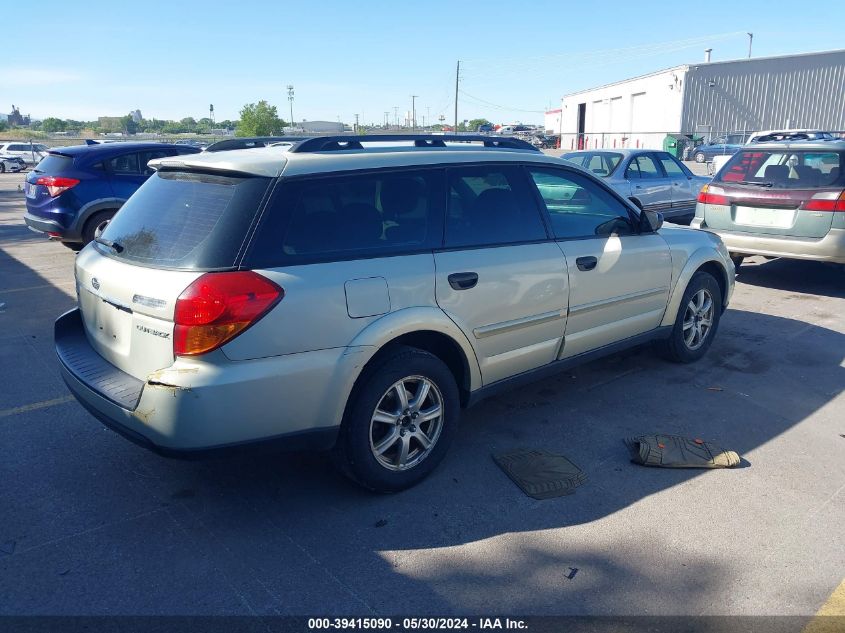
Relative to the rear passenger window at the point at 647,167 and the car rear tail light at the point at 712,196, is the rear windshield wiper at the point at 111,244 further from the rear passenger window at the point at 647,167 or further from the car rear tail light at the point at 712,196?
the rear passenger window at the point at 647,167

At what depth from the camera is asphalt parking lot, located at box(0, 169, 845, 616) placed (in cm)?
287

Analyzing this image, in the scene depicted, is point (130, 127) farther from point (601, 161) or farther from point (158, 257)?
point (158, 257)

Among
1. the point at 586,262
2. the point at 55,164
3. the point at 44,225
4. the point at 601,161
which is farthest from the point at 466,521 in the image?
the point at 601,161

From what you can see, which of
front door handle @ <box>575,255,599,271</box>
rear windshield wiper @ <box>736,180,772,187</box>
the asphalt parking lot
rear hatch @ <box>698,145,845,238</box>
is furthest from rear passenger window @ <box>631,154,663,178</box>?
front door handle @ <box>575,255,599,271</box>

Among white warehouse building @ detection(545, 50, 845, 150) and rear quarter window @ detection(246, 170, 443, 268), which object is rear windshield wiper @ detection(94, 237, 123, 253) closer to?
rear quarter window @ detection(246, 170, 443, 268)

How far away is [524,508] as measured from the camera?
11.6ft

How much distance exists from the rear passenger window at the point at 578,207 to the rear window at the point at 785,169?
440 centimetres

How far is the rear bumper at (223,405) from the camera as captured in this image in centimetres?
296

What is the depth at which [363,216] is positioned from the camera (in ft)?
11.6

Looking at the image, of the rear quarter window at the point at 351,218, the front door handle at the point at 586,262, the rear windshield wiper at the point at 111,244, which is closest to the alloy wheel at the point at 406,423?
the rear quarter window at the point at 351,218

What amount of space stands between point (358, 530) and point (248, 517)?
579 millimetres

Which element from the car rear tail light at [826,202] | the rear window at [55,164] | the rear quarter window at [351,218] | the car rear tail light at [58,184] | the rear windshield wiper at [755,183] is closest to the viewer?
the rear quarter window at [351,218]

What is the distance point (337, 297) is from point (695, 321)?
362cm

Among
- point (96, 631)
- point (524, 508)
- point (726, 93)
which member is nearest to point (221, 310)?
point (96, 631)
